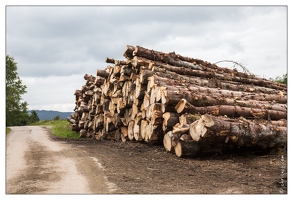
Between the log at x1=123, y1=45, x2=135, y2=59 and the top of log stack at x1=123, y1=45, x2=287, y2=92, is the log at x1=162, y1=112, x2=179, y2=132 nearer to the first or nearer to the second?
the top of log stack at x1=123, y1=45, x2=287, y2=92

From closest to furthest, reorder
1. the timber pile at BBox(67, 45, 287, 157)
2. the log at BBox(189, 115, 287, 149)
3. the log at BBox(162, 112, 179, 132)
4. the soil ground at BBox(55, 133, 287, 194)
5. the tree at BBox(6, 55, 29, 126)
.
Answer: the soil ground at BBox(55, 133, 287, 194) → the log at BBox(189, 115, 287, 149) → the timber pile at BBox(67, 45, 287, 157) → the log at BBox(162, 112, 179, 132) → the tree at BBox(6, 55, 29, 126)

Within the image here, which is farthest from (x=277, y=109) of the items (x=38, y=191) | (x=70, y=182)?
(x=38, y=191)

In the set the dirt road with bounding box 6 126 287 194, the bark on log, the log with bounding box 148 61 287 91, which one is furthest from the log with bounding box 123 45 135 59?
the dirt road with bounding box 6 126 287 194

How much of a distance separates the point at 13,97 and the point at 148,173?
24.6 meters

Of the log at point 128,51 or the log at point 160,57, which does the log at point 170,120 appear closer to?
the log at point 160,57

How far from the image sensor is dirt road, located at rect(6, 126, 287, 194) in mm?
5754

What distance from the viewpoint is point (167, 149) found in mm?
9461

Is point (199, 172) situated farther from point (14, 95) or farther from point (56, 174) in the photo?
point (14, 95)

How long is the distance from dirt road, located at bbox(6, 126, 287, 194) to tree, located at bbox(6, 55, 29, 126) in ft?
65.3

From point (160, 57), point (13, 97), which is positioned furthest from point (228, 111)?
point (13, 97)

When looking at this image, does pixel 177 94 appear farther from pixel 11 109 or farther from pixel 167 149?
pixel 11 109

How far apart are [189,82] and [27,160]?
6.28 meters


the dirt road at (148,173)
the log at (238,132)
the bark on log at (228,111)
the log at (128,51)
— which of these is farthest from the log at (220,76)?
the log at (238,132)

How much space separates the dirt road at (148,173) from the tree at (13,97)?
65.3ft
